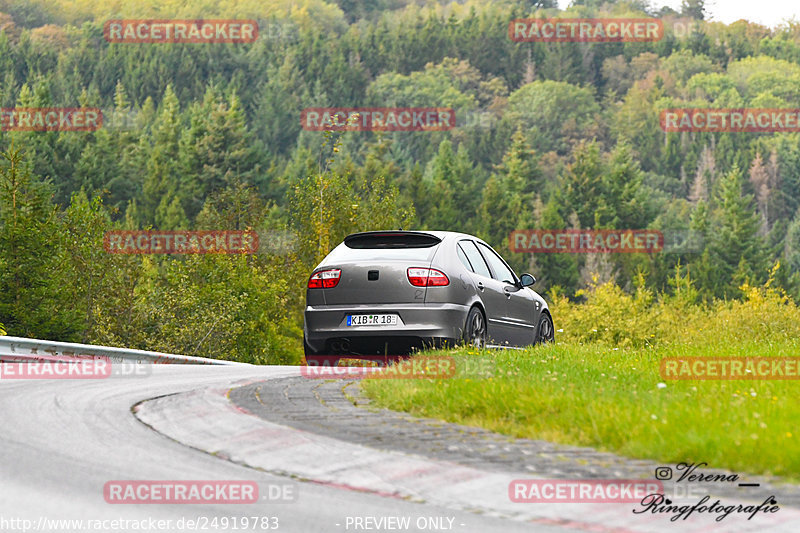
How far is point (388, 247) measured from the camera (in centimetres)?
1334

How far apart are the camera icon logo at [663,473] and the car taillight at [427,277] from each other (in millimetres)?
6780

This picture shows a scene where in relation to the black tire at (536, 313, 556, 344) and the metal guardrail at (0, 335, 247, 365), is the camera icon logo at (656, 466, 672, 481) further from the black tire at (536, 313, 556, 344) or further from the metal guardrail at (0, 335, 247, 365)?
the metal guardrail at (0, 335, 247, 365)

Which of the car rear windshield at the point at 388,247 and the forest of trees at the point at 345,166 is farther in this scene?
the forest of trees at the point at 345,166

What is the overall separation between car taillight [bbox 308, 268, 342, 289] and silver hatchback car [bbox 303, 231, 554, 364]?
1 cm

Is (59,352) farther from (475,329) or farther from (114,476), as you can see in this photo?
A: (114,476)

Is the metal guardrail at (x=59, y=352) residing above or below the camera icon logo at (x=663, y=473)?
below

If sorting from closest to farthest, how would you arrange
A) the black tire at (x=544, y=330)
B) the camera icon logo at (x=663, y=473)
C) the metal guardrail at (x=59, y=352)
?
the camera icon logo at (x=663, y=473) < the metal guardrail at (x=59, y=352) < the black tire at (x=544, y=330)

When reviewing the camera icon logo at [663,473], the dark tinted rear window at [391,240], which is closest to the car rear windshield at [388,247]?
the dark tinted rear window at [391,240]

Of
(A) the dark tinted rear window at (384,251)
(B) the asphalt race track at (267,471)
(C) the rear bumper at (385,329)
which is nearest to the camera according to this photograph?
(B) the asphalt race track at (267,471)

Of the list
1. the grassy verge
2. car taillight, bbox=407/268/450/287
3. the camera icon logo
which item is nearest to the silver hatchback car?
car taillight, bbox=407/268/450/287

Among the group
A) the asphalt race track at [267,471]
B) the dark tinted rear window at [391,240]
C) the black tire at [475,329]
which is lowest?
the black tire at [475,329]

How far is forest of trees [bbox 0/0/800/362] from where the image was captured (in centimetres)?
5088

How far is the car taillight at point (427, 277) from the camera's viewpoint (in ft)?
42.0

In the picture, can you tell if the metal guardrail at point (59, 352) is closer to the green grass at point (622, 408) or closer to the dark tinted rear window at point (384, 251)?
the dark tinted rear window at point (384, 251)
